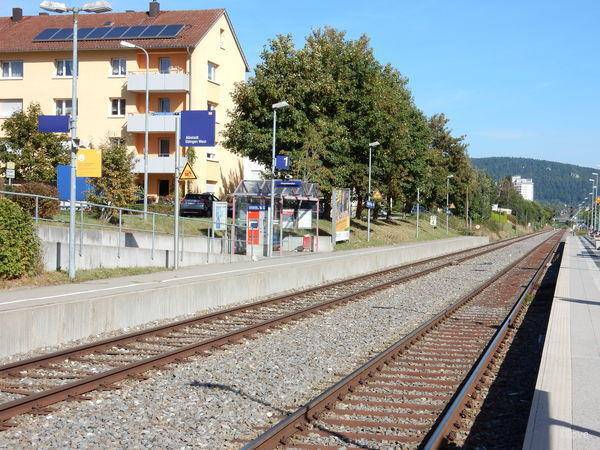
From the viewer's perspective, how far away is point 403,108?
57531 millimetres

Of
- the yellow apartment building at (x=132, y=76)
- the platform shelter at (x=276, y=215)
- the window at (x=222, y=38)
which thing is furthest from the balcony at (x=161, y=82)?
the platform shelter at (x=276, y=215)

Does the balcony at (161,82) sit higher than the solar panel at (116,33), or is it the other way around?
the solar panel at (116,33)

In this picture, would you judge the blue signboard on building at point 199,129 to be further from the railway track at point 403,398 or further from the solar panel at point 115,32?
the solar panel at point 115,32

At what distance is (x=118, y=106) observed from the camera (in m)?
54.6

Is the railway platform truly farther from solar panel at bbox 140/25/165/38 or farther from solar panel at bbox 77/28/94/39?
solar panel at bbox 77/28/94/39

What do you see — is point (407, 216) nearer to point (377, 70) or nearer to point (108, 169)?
point (377, 70)

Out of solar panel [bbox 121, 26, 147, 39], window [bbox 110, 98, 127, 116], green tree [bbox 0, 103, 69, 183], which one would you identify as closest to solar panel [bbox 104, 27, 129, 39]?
solar panel [bbox 121, 26, 147, 39]

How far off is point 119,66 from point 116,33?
92.1 inches

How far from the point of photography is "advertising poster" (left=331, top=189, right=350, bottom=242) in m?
39.8

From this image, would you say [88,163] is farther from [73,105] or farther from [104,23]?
[104,23]

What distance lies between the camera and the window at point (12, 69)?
182ft

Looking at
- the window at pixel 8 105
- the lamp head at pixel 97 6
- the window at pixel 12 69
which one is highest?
the window at pixel 12 69

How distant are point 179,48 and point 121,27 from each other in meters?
6.27

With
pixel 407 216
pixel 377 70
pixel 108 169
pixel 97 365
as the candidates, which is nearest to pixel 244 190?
pixel 108 169
